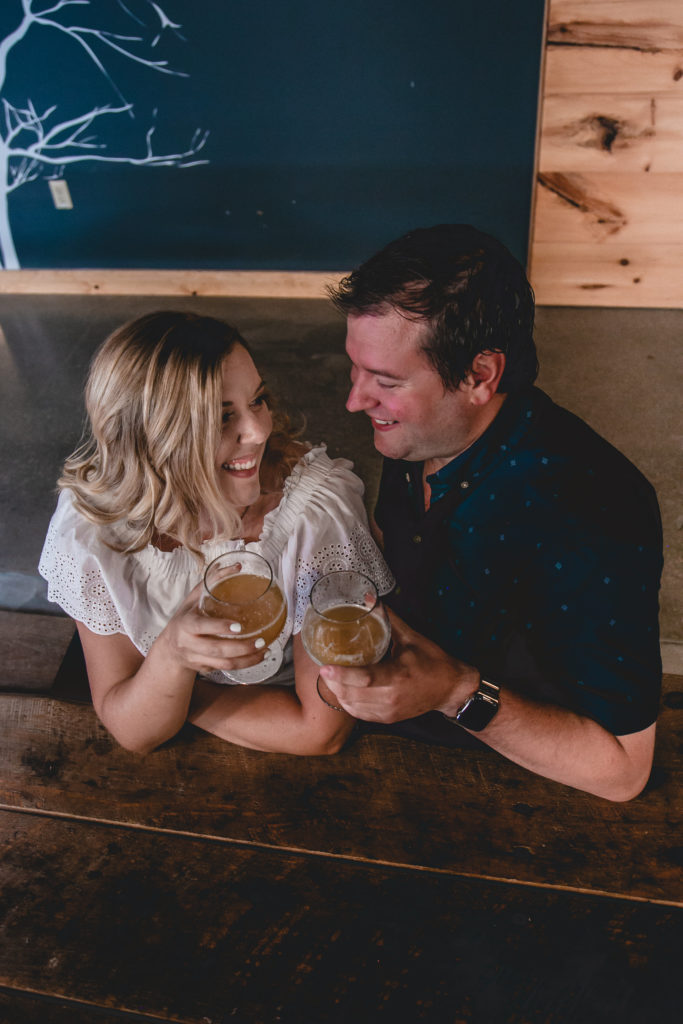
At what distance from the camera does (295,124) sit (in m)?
4.00

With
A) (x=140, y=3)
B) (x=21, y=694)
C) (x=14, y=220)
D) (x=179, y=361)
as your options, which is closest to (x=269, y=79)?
(x=140, y=3)

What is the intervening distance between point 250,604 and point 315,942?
1.96ft

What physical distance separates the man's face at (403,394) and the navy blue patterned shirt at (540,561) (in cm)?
6

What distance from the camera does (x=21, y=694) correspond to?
1.80 meters

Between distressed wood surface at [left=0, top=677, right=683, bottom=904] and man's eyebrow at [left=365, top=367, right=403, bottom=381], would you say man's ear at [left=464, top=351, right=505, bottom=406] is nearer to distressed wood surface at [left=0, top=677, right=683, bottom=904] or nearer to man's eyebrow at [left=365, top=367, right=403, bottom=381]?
man's eyebrow at [left=365, top=367, right=403, bottom=381]

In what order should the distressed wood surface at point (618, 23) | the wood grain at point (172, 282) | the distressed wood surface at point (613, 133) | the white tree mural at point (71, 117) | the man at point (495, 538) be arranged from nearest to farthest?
the man at point (495, 538) → the distressed wood surface at point (618, 23) → the distressed wood surface at point (613, 133) → the white tree mural at point (71, 117) → the wood grain at point (172, 282)

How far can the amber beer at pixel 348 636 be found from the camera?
46.6 inches

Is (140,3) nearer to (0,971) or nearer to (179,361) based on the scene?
(179,361)

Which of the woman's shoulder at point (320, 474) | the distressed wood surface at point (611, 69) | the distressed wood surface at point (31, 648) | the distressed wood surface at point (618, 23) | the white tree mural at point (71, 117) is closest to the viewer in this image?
the woman's shoulder at point (320, 474)

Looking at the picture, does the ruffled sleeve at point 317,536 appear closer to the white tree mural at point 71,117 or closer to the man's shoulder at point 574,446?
the man's shoulder at point 574,446

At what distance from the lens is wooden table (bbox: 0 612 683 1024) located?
1192mm

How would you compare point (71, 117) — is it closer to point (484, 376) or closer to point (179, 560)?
point (179, 560)

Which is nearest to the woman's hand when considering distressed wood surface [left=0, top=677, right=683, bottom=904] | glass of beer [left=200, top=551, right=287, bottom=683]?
glass of beer [left=200, top=551, right=287, bottom=683]

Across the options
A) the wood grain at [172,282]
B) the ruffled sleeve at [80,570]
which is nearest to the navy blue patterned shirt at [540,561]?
the ruffled sleeve at [80,570]
